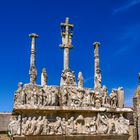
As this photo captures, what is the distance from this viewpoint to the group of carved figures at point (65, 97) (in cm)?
1420

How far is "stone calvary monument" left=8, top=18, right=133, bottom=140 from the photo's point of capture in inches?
554

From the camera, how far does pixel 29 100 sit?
14211 millimetres

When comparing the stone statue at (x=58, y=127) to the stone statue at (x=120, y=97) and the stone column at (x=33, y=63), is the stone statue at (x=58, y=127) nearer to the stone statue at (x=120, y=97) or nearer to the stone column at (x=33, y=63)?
the stone column at (x=33, y=63)

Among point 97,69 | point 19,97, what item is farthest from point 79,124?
point 19,97

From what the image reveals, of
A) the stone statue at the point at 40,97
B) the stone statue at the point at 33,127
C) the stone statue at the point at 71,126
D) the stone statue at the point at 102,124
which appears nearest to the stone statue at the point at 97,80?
the stone statue at the point at 102,124

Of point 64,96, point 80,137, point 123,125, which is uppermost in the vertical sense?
point 64,96

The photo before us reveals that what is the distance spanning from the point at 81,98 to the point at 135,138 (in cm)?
1060

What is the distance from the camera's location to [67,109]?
1451 cm

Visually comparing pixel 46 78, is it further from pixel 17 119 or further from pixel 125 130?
pixel 125 130

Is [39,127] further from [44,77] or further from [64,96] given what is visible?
[44,77]

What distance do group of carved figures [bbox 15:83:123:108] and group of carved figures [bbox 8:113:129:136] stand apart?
0.49 m

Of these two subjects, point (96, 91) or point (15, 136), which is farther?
point (96, 91)

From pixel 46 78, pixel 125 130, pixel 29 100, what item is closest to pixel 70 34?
pixel 46 78

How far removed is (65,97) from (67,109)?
0.46 meters
